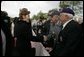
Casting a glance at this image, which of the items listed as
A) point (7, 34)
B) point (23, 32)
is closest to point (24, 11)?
point (23, 32)

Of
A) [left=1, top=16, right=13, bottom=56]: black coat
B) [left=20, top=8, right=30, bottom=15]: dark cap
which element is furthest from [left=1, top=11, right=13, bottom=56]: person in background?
[left=20, top=8, right=30, bottom=15]: dark cap

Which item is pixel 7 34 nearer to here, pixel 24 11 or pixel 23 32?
pixel 23 32

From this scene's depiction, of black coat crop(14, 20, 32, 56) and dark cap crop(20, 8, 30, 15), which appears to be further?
dark cap crop(20, 8, 30, 15)

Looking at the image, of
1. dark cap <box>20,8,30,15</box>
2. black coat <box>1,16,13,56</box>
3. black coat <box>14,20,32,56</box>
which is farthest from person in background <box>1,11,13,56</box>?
dark cap <box>20,8,30,15</box>

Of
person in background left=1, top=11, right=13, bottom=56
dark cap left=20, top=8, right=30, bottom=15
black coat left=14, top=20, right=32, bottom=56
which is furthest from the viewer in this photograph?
dark cap left=20, top=8, right=30, bottom=15

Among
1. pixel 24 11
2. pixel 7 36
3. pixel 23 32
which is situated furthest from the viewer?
pixel 24 11

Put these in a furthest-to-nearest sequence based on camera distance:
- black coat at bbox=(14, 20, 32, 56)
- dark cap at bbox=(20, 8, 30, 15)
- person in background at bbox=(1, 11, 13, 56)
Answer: dark cap at bbox=(20, 8, 30, 15) < black coat at bbox=(14, 20, 32, 56) < person in background at bbox=(1, 11, 13, 56)

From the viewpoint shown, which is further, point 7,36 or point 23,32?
point 23,32

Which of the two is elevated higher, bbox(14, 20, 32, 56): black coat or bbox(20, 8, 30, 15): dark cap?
bbox(20, 8, 30, 15): dark cap

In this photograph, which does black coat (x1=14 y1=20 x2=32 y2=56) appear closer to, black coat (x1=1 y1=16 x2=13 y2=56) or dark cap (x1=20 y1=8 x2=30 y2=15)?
dark cap (x1=20 y1=8 x2=30 y2=15)

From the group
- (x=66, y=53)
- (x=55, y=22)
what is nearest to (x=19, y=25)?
(x=66, y=53)

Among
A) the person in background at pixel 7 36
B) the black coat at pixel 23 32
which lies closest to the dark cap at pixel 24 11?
the black coat at pixel 23 32

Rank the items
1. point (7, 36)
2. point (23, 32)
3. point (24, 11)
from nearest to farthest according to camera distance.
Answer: point (7, 36) < point (23, 32) < point (24, 11)

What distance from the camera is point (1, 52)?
4.78 m
